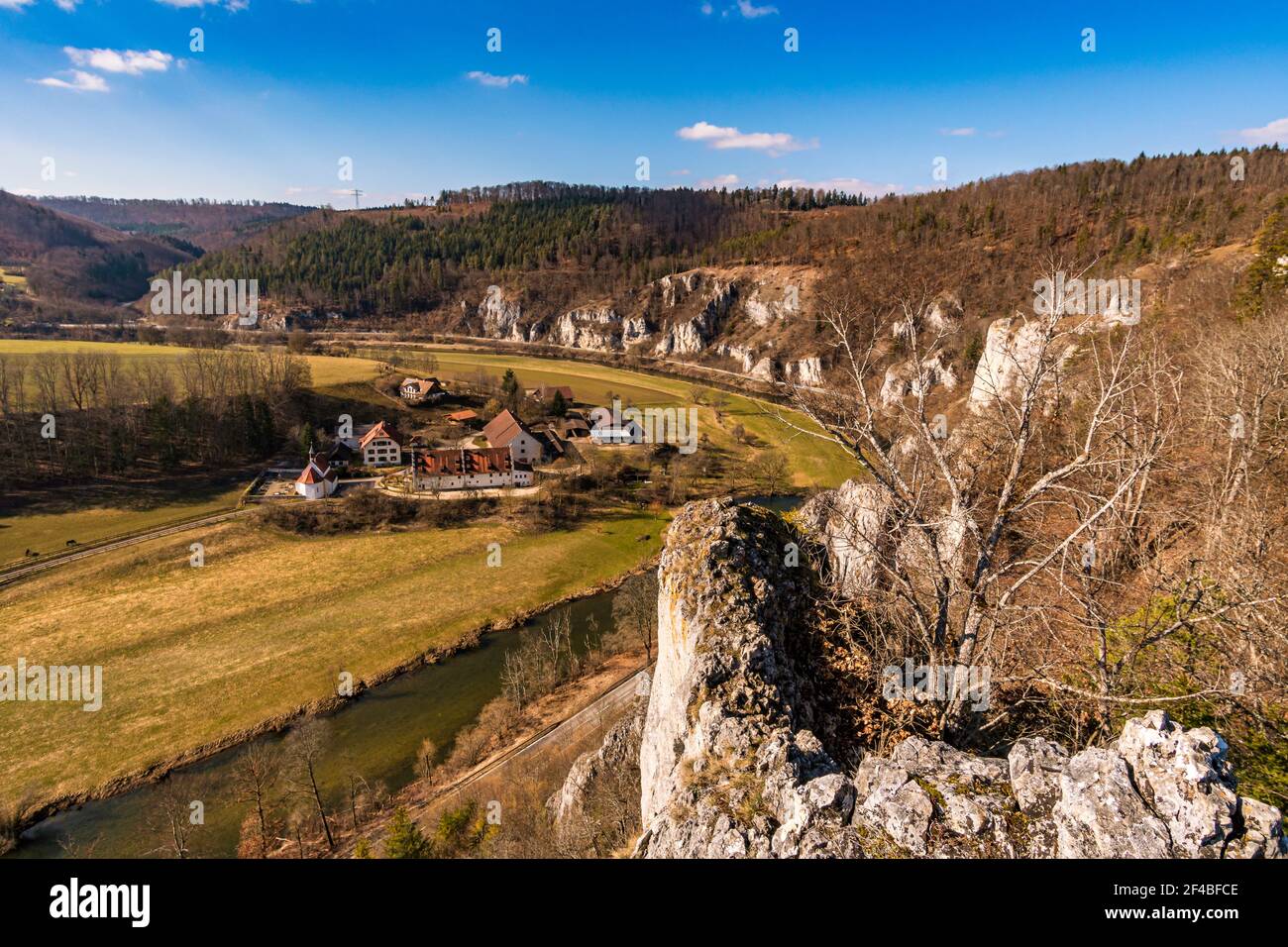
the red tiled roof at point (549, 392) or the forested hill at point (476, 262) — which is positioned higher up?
the forested hill at point (476, 262)

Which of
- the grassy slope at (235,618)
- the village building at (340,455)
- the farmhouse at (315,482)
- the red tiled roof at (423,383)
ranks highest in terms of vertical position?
the red tiled roof at (423,383)

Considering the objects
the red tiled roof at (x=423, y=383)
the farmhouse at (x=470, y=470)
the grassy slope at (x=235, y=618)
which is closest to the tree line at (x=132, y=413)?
the red tiled roof at (x=423, y=383)

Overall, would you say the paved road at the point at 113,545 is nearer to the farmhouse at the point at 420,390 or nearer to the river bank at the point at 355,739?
the river bank at the point at 355,739

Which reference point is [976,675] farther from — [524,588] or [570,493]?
[570,493]

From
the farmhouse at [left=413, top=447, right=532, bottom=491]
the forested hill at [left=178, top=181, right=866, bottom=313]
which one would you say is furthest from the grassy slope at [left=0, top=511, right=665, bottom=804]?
the forested hill at [left=178, top=181, right=866, bottom=313]

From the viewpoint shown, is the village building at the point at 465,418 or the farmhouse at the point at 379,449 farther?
the village building at the point at 465,418

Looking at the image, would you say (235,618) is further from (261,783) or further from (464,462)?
(464,462)
